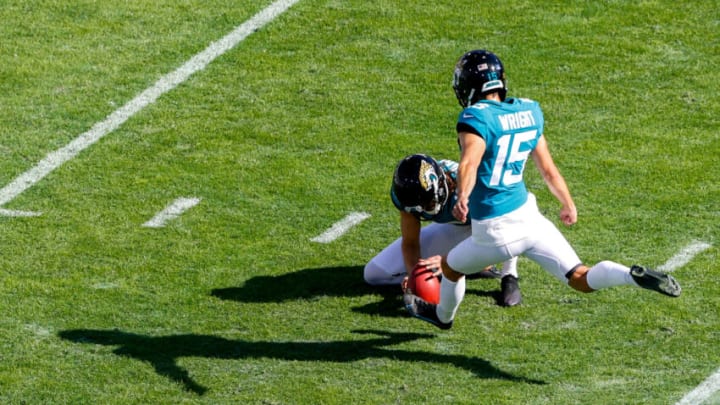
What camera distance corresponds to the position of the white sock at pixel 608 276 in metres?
7.40

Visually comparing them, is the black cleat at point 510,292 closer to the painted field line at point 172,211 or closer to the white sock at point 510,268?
the white sock at point 510,268

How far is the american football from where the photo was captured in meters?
8.19

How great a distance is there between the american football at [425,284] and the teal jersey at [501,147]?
2.27 ft

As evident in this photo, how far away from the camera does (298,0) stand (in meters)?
12.9

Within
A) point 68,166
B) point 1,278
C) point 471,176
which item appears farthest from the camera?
point 68,166

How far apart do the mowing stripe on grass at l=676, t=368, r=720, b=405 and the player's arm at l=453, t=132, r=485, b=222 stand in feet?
5.06

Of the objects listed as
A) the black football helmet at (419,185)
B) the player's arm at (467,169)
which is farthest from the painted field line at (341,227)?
the player's arm at (467,169)

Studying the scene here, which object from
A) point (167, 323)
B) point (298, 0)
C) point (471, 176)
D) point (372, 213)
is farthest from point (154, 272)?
point (298, 0)

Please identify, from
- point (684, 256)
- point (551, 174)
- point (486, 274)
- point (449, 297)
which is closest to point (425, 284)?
point (449, 297)

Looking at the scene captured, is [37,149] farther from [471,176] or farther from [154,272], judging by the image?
[471,176]

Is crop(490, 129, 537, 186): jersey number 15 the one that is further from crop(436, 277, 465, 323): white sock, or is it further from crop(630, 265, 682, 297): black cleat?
crop(630, 265, 682, 297): black cleat

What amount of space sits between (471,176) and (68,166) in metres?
4.22

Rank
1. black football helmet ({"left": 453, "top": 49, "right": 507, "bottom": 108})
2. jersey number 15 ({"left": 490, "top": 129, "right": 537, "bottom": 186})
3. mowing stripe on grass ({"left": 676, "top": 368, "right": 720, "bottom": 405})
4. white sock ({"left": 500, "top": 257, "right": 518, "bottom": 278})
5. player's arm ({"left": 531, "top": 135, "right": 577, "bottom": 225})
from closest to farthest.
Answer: mowing stripe on grass ({"left": 676, "top": 368, "right": 720, "bottom": 405}) < jersey number 15 ({"left": 490, "top": 129, "right": 537, "bottom": 186}) < black football helmet ({"left": 453, "top": 49, "right": 507, "bottom": 108}) < player's arm ({"left": 531, "top": 135, "right": 577, "bottom": 225}) < white sock ({"left": 500, "top": 257, "right": 518, "bottom": 278})

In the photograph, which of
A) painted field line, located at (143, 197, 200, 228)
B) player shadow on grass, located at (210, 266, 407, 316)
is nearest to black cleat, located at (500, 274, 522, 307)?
player shadow on grass, located at (210, 266, 407, 316)
